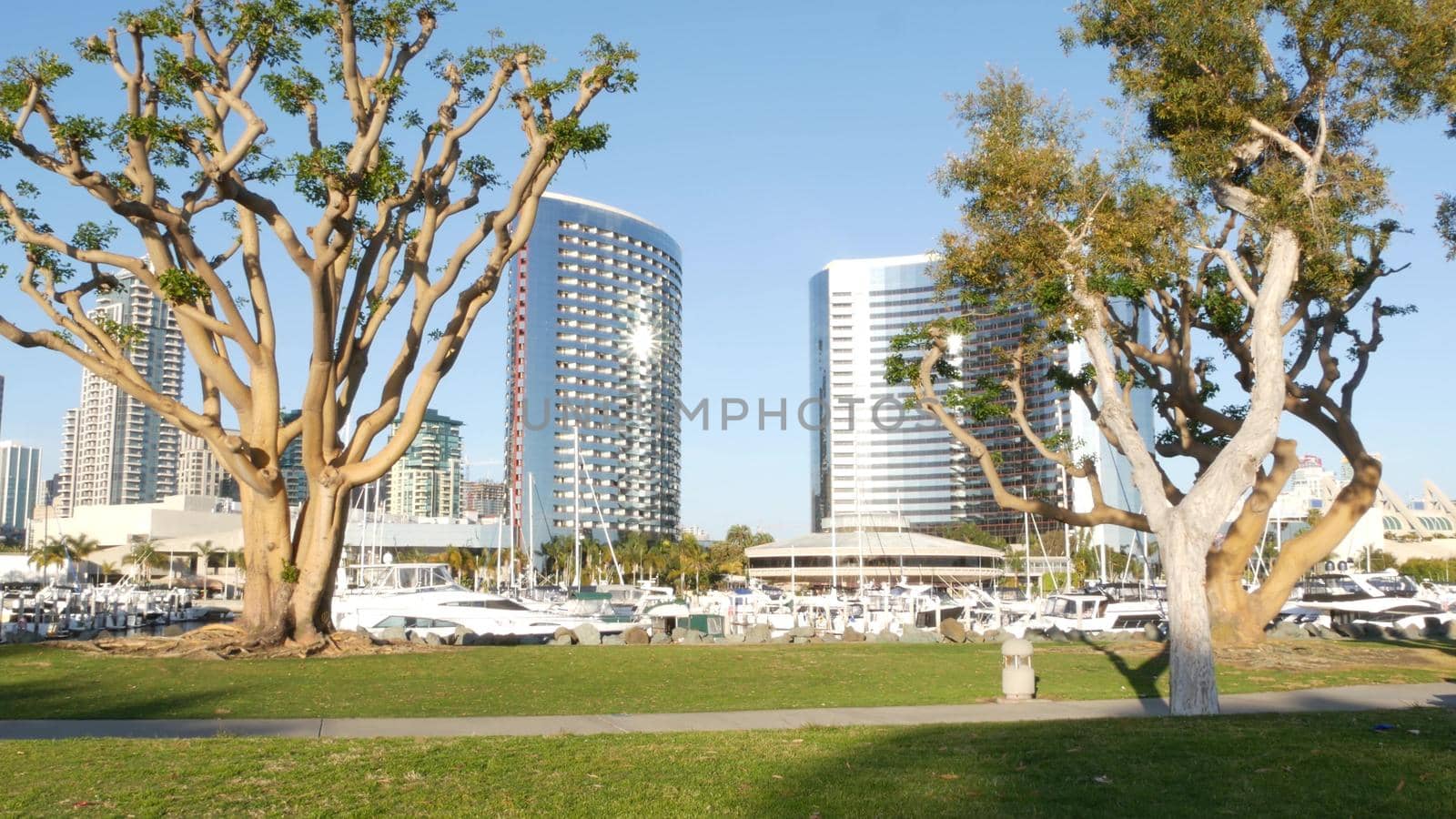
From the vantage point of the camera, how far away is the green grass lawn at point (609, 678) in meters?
16.1

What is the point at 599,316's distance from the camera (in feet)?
580

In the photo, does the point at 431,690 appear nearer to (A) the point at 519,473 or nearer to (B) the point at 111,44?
(B) the point at 111,44

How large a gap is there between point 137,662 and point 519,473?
14593 cm

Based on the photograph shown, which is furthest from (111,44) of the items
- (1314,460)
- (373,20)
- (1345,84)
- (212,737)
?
(1314,460)

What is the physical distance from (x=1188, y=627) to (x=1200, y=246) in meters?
6.71

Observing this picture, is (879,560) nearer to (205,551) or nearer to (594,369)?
(594,369)

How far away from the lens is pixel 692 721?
14.4 metres

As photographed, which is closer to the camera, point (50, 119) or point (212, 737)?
point (212, 737)

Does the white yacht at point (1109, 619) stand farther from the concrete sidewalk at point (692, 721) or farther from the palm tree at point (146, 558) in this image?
the palm tree at point (146, 558)

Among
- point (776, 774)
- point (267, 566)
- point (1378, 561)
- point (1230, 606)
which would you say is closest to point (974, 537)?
point (1378, 561)

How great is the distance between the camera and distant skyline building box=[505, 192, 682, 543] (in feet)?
549

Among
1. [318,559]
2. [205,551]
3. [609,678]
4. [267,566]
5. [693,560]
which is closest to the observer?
[609,678]

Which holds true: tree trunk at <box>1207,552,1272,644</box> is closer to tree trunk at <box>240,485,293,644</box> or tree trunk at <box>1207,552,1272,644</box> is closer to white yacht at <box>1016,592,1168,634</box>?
white yacht at <box>1016,592,1168,634</box>

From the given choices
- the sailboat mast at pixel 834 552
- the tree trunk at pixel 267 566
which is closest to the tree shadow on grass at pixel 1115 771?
the tree trunk at pixel 267 566
